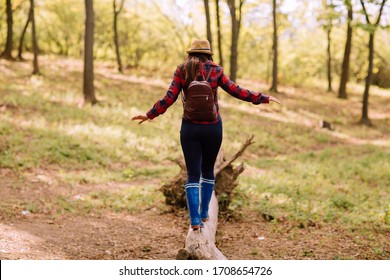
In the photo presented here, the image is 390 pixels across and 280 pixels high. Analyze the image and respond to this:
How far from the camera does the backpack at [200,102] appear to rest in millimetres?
5324

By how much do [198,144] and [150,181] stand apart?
6354 mm

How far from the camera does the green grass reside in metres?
9.54

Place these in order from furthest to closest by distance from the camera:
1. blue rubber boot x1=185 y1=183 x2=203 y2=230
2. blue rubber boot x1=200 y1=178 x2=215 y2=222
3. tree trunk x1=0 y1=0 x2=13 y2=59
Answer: tree trunk x1=0 y1=0 x2=13 y2=59, blue rubber boot x1=200 y1=178 x2=215 y2=222, blue rubber boot x1=185 y1=183 x2=203 y2=230

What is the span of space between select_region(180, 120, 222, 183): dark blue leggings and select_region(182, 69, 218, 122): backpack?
14cm

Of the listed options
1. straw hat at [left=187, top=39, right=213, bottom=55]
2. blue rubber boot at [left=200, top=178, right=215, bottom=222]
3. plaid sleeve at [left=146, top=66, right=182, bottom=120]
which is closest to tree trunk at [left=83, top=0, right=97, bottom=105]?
plaid sleeve at [left=146, top=66, right=182, bottom=120]

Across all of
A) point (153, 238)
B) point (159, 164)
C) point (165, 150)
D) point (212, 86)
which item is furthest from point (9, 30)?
point (212, 86)

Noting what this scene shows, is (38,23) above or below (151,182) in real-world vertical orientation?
above

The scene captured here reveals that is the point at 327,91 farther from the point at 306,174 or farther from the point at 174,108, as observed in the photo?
the point at 306,174

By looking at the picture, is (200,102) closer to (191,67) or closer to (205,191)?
(191,67)

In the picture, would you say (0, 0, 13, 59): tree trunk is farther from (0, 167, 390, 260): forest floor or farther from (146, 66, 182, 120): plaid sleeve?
(146, 66, 182, 120): plaid sleeve

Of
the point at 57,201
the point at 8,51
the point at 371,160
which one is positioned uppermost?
the point at 8,51

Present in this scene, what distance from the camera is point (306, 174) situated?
12.8 meters
